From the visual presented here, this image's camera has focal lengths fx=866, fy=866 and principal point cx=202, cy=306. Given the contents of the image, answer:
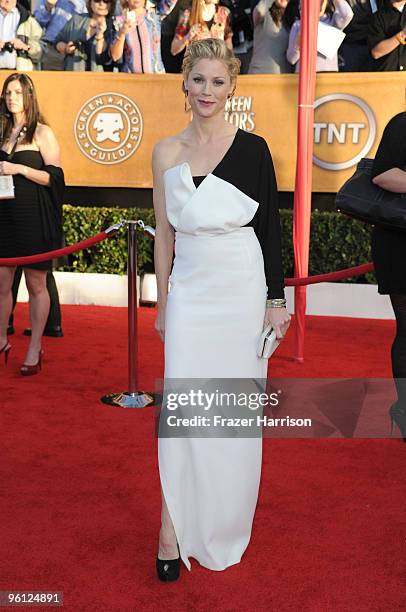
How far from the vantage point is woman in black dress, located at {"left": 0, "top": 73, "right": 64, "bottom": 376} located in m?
5.70

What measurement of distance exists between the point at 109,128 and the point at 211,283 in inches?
276

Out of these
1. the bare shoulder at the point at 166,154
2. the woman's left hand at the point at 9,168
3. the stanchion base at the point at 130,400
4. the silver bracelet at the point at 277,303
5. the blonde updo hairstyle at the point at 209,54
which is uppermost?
the blonde updo hairstyle at the point at 209,54

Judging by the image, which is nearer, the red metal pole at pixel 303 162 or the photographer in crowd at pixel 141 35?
the red metal pole at pixel 303 162

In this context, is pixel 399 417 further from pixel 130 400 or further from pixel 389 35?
pixel 389 35

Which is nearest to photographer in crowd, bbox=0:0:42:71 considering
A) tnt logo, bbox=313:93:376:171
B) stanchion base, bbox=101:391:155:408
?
tnt logo, bbox=313:93:376:171

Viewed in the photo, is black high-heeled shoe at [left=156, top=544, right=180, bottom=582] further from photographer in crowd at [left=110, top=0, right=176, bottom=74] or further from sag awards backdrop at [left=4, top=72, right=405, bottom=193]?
photographer in crowd at [left=110, top=0, right=176, bottom=74]

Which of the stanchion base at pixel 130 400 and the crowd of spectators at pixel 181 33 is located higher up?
the crowd of spectators at pixel 181 33

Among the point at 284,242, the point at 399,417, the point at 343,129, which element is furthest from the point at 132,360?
the point at 343,129

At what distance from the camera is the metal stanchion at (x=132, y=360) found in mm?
5277

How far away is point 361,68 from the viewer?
9.31 m

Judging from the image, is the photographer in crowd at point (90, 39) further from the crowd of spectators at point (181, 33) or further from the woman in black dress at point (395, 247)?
the woman in black dress at point (395, 247)

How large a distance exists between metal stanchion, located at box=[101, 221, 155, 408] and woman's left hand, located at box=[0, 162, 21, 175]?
970mm

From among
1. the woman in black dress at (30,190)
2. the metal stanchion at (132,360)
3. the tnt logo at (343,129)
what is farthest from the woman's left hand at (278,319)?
the tnt logo at (343,129)

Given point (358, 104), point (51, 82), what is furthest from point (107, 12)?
point (358, 104)
